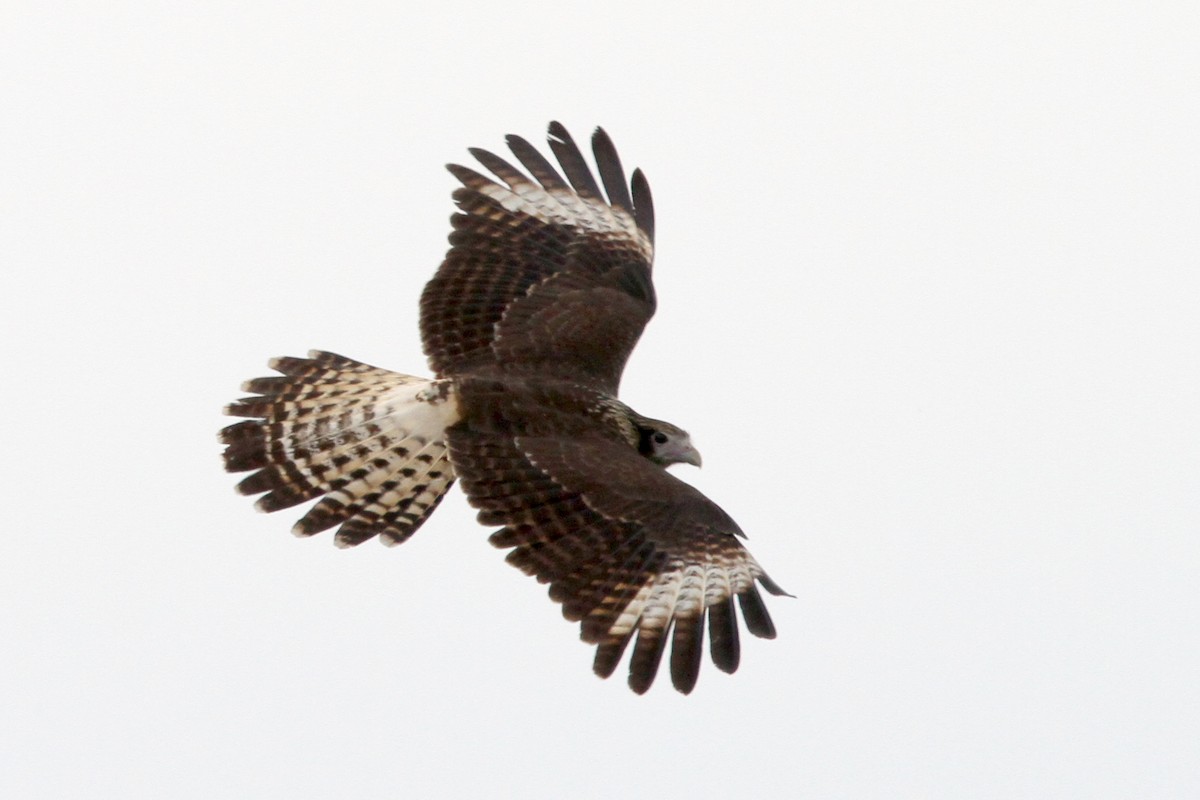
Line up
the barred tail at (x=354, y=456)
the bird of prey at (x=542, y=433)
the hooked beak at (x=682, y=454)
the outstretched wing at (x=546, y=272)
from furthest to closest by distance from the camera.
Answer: the outstretched wing at (x=546, y=272) → the hooked beak at (x=682, y=454) → the barred tail at (x=354, y=456) → the bird of prey at (x=542, y=433)

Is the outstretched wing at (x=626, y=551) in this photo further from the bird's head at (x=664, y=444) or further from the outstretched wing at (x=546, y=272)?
the outstretched wing at (x=546, y=272)

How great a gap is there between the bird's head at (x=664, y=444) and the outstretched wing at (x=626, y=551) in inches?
24.4

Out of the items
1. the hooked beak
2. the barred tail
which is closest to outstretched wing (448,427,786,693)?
the barred tail

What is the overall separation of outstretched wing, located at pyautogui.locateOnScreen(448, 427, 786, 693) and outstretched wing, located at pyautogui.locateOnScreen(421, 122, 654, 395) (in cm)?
106

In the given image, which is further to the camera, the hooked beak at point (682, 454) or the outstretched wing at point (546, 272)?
the outstretched wing at point (546, 272)

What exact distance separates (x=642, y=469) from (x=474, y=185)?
257 cm

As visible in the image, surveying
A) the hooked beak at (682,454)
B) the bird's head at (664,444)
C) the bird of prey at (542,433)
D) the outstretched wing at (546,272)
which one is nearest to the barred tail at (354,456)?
the bird of prey at (542,433)

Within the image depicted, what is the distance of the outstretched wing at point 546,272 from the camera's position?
34.7ft

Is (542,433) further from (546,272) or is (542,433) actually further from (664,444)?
(546,272)

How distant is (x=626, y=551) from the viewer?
916cm

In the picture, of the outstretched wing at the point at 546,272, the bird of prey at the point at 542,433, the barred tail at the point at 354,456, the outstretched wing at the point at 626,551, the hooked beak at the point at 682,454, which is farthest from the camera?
the outstretched wing at the point at 546,272

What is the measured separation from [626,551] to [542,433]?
0.93 meters

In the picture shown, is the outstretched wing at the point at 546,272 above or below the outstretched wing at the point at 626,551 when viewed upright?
above

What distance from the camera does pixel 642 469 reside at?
948 centimetres
